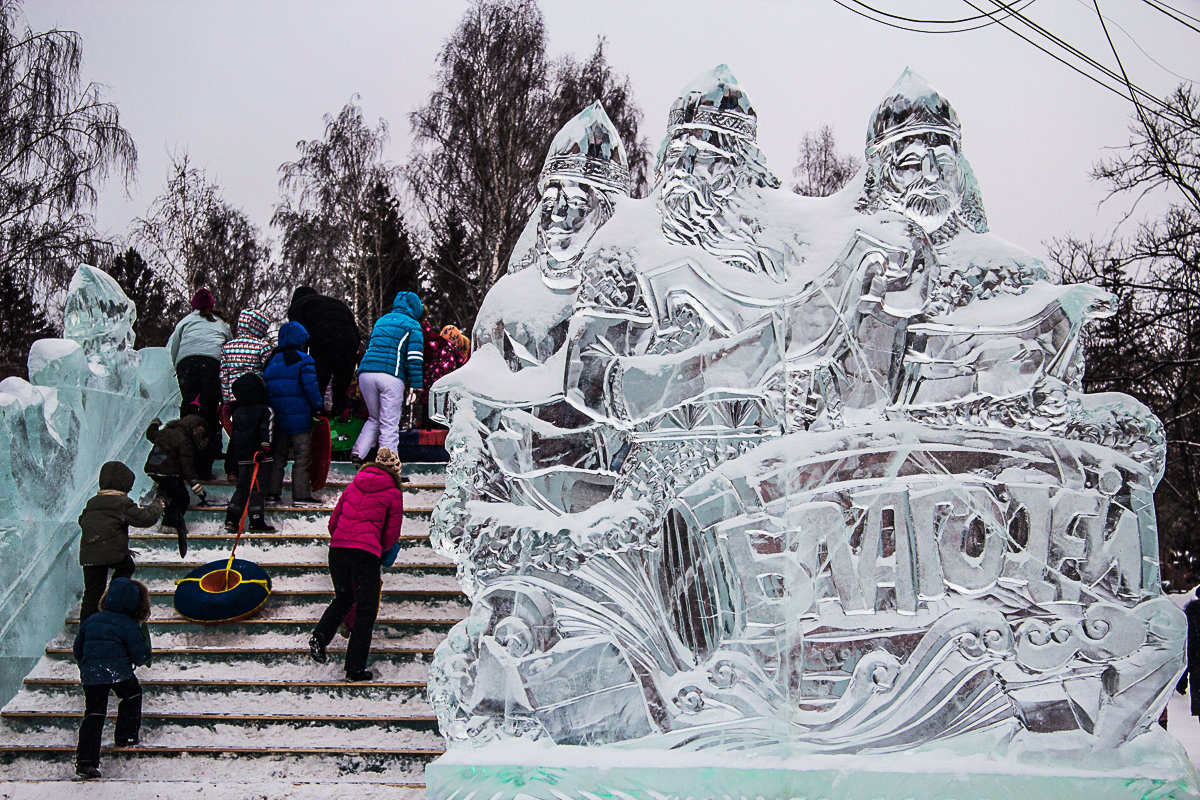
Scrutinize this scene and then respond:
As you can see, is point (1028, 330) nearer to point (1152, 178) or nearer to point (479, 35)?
point (1152, 178)

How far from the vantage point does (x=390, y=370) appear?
7645 millimetres

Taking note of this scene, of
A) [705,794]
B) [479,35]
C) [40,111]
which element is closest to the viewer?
[705,794]

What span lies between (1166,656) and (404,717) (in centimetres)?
364

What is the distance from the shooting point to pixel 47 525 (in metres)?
6.73

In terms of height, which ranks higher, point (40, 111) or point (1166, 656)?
point (40, 111)

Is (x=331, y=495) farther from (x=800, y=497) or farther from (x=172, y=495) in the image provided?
(x=800, y=497)

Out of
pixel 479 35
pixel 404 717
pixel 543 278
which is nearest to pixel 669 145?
pixel 543 278

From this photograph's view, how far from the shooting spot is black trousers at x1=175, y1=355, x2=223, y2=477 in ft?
25.9

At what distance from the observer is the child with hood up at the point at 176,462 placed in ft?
23.6

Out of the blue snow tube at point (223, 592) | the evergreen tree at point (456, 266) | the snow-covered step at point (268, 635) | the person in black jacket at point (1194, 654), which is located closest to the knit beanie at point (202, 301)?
the blue snow tube at point (223, 592)

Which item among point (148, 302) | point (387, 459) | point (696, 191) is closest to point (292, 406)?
point (387, 459)

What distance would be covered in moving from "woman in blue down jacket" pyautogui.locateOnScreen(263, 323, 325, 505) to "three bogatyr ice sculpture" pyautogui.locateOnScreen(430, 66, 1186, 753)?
3.62 meters

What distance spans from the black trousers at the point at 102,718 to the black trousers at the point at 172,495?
167 cm

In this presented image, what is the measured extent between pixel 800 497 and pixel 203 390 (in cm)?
552
